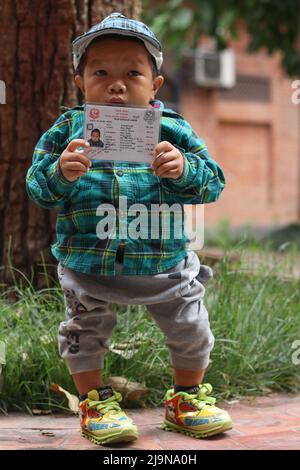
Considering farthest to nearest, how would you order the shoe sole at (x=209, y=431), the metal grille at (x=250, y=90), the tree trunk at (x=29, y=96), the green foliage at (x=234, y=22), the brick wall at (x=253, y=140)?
the metal grille at (x=250, y=90) < the brick wall at (x=253, y=140) < the green foliage at (x=234, y=22) < the tree trunk at (x=29, y=96) < the shoe sole at (x=209, y=431)

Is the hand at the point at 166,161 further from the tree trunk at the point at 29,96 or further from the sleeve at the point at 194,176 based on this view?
the tree trunk at the point at 29,96

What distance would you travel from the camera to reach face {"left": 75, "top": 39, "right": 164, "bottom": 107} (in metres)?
2.28

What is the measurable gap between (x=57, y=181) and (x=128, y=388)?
0.94 m

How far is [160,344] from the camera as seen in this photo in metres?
2.97

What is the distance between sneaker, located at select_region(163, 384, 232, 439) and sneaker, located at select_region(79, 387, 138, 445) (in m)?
0.20

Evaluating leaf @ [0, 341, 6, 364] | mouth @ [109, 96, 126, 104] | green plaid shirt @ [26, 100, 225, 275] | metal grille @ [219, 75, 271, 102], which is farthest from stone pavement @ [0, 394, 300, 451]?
metal grille @ [219, 75, 271, 102]

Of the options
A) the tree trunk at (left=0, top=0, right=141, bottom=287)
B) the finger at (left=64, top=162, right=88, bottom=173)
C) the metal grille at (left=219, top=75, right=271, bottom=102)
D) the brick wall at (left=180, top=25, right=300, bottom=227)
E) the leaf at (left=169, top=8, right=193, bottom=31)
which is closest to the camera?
the finger at (left=64, top=162, right=88, bottom=173)

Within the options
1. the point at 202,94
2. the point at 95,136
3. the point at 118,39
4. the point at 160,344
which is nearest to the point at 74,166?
the point at 95,136

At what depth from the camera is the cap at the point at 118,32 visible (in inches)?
89.7

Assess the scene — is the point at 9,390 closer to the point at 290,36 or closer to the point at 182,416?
the point at 182,416

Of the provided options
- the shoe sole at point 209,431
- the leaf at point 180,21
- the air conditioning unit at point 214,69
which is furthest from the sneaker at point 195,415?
the air conditioning unit at point 214,69

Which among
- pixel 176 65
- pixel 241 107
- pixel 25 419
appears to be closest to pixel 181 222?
pixel 25 419

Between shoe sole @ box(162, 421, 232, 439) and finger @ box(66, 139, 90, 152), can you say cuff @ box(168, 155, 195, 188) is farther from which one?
shoe sole @ box(162, 421, 232, 439)

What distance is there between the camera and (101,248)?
2.35 m
